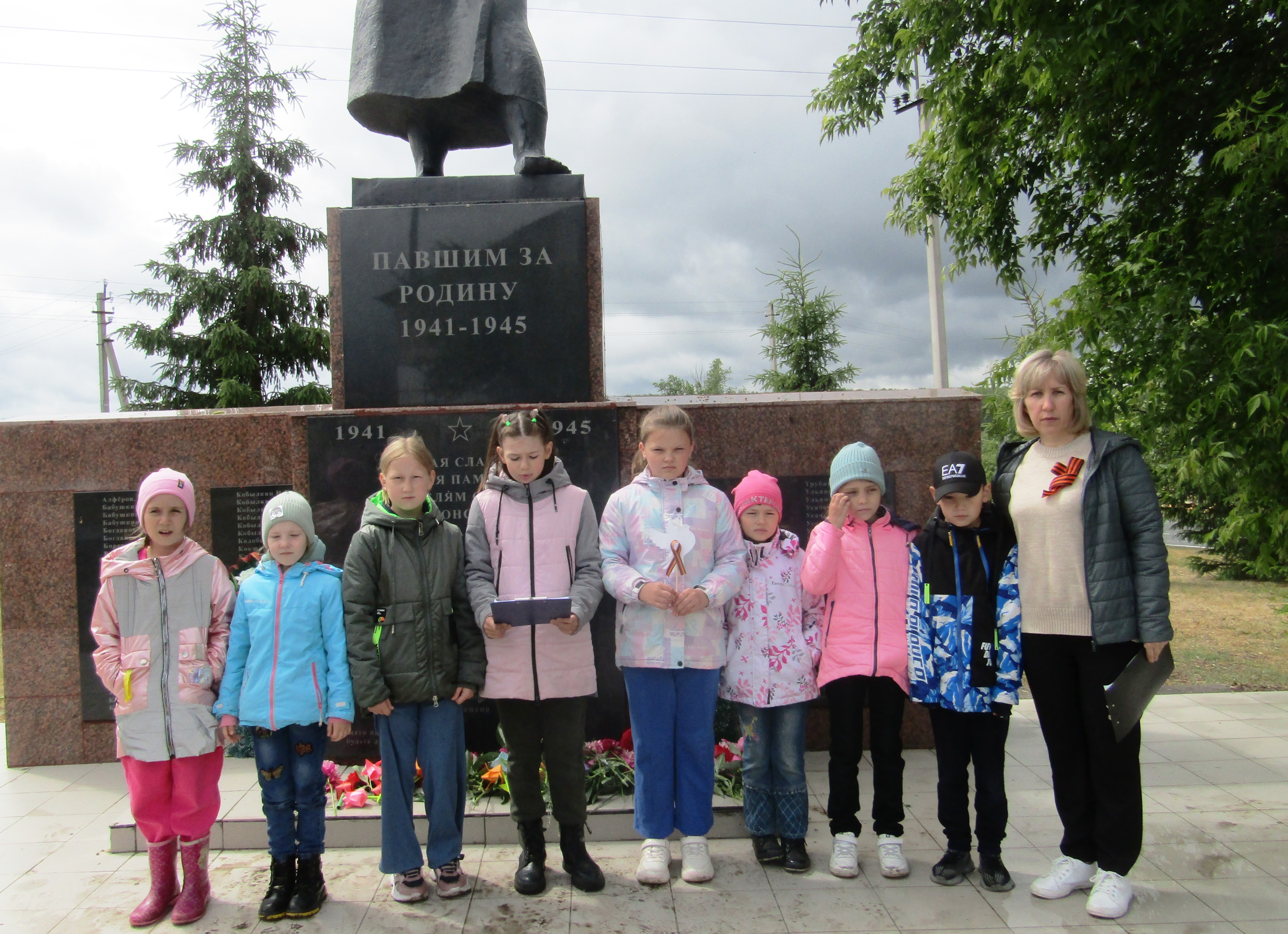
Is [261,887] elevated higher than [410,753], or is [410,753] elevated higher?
[410,753]

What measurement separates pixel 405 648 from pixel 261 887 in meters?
1.05

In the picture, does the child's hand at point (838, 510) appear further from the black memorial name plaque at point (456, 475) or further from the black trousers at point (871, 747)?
the black memorial name plaque at point (456, 475)

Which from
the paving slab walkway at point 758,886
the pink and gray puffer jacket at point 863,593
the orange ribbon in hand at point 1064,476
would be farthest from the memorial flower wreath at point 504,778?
the orange ribbon in hand at point 1064,476

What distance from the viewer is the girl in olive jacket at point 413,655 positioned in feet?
9.25

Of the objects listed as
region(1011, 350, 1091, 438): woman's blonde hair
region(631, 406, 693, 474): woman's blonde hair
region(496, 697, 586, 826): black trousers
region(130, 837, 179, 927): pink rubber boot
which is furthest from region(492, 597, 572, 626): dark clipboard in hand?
region(1011, 350, 1091, 438): woman's blonde hair

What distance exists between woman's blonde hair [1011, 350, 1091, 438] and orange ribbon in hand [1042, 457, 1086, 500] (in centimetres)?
12

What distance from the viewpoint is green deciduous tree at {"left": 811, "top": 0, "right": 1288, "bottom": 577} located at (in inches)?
184

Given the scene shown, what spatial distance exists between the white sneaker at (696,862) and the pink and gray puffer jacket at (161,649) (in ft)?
5.25

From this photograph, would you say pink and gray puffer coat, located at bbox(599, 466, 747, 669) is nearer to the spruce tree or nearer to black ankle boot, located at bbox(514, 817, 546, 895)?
black ankle boot, located at bbox(514, 817, 546, 895)

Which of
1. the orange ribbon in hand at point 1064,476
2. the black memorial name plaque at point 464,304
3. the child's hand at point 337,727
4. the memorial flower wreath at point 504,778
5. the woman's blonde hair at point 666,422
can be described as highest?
the black memorial name plaque at point 464,304

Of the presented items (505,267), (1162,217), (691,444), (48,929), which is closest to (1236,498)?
(1162,217)

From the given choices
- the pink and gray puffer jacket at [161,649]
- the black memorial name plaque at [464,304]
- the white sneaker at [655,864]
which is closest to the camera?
the pink and gray puffer jacket at [161,649]

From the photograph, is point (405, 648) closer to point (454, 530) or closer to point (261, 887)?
point (454, 530)

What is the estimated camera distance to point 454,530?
9.81 feet
